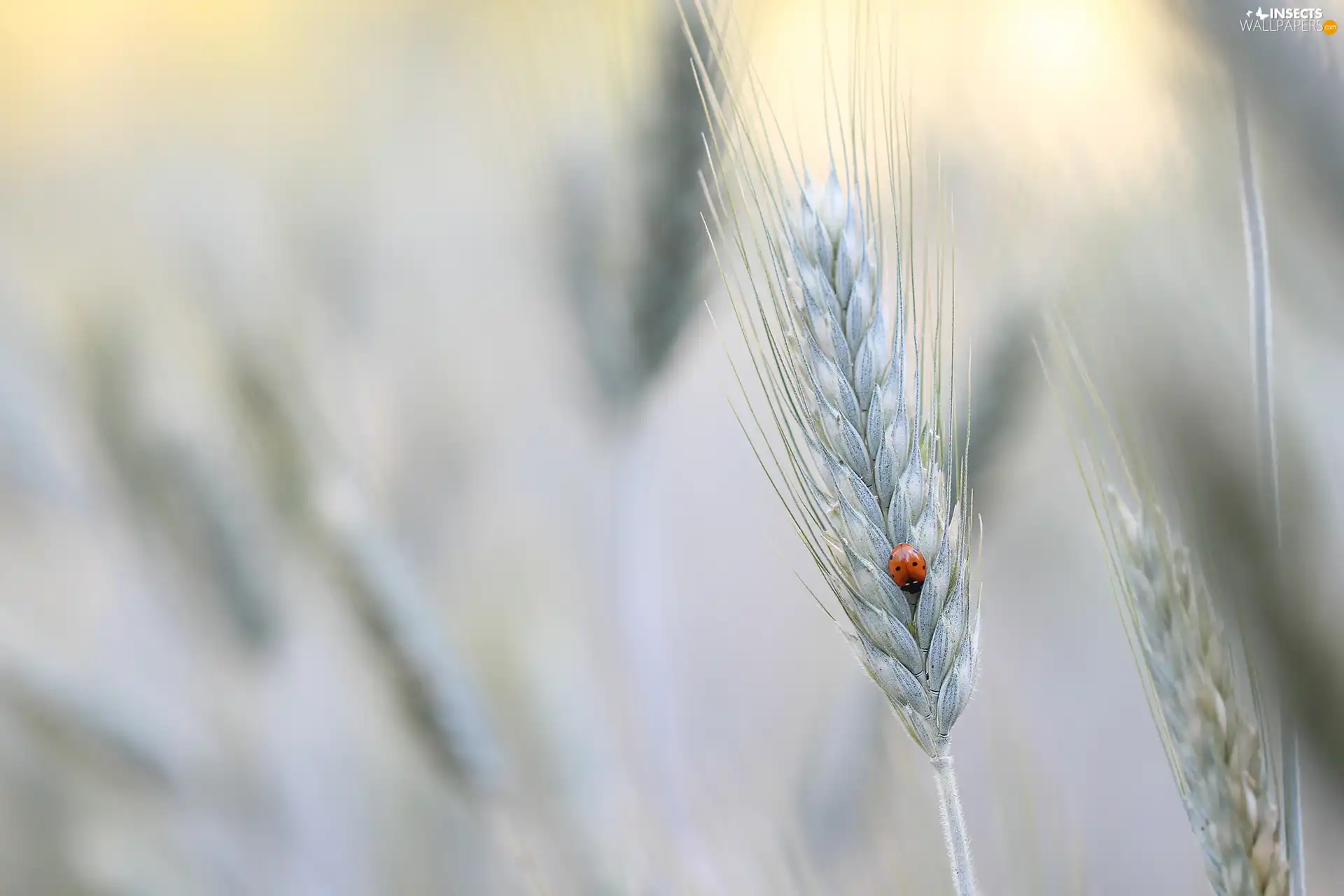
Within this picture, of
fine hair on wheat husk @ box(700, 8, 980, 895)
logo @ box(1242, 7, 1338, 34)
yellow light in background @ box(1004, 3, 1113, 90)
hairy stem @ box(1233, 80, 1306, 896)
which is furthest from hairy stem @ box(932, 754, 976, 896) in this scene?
yellow light in background @ box(1004, 3, 1113, 90)

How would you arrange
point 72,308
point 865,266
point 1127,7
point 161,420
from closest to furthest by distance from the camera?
point 865,266
point 1127,7
point 161,420
point 72,308

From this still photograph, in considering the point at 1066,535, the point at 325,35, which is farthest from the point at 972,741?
the point at 325,35

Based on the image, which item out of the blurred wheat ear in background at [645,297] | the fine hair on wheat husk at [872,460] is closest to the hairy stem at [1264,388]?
the fine hair on wheat husk at [872,460]

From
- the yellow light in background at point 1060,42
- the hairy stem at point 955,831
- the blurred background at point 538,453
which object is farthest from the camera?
the yellow light in background at point 1060,42

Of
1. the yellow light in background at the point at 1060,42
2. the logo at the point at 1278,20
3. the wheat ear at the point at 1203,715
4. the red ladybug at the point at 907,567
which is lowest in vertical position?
the wheat ear at the point at 1203,715

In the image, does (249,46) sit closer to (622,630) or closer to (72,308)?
(72,308)

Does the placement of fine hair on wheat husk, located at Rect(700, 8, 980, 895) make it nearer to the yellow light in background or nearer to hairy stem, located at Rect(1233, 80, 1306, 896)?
hairy stem, located at Rect(1233, 80, 1306, 896)

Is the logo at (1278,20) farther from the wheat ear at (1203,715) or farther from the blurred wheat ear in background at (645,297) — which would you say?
the blurred wheat ear in background at (645,297)

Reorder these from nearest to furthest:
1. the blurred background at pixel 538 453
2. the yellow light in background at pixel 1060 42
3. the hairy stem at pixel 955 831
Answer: the hairy stem at pixel 955 831
the blurred background at pixel 538 453
the yellow light in background at pixel 1060 42

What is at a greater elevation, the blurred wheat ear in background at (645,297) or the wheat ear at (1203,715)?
the blurred wheat ear in background at (645,297)
